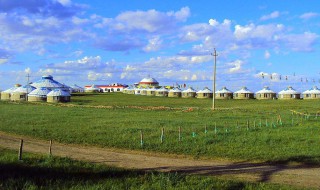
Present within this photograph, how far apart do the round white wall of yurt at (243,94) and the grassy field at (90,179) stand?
112m

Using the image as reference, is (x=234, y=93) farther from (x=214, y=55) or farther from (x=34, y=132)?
(x=34, y=132)

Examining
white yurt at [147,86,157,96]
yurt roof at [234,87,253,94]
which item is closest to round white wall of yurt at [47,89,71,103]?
white yurt at [147,86,157,96]

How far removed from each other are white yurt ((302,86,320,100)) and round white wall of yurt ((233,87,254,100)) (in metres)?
16.6

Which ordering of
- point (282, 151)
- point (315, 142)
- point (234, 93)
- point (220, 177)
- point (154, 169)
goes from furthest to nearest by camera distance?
point (234, 93) → point (315, 142) → point (282, 151) → point (154, 169) → point (220, 177)

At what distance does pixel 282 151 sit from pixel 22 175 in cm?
1263

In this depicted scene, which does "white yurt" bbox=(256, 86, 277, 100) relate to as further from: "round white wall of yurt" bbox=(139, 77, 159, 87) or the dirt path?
the dirt path

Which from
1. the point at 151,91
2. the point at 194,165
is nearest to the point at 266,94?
the point at 151,91

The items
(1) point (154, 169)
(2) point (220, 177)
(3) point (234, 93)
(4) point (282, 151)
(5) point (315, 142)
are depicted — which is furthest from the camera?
(3) point (234, 93)

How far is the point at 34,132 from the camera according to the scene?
26.2m

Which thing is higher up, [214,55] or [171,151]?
[214,55]

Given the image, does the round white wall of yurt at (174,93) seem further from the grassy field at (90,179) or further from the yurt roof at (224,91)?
the grassy field at (90,179)

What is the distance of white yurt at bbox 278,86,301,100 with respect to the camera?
382 feet

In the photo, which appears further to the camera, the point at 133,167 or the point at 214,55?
the point at 214,55

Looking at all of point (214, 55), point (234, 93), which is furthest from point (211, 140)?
point (234, 93)
